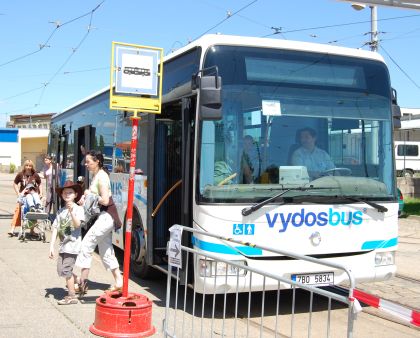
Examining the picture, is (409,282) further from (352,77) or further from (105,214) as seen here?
(105,214)

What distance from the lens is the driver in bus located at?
6406mm

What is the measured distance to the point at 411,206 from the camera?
19984mm

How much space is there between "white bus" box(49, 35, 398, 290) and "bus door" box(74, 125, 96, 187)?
191 inches

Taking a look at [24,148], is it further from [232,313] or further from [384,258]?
[384,258]

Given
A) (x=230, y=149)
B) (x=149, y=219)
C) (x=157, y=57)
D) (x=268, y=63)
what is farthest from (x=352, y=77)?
(x=149, y=219)

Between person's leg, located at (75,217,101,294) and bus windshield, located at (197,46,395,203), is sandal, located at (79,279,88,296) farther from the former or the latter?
bus windshield, located at (197,46,395,203)

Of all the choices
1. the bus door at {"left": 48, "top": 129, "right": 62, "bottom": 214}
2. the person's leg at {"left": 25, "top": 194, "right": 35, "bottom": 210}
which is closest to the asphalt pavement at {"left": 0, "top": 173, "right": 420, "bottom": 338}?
the person's leg at {"left": 25, "top": 194, "right": 35, "bottom": 210}

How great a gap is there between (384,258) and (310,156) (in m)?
1.56

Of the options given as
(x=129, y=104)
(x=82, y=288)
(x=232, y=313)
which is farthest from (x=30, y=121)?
(x=129, y=104)

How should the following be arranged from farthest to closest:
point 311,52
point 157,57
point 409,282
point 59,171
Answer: point 59,171, point 409,282, point 311,52, point 157,57

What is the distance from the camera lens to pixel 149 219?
24.6 feet

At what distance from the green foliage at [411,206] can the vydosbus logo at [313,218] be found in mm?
11732

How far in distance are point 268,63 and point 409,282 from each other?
14.3ft

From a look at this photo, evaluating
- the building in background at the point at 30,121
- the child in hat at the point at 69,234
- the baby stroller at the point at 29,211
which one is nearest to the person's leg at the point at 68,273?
the child in hat at the point at 69,234
